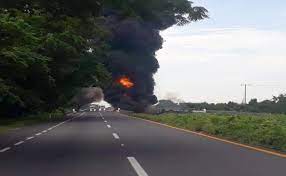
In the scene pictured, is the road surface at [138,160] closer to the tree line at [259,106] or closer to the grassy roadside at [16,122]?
the grassy roadside at [16,122]

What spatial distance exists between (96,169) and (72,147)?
21.4ft

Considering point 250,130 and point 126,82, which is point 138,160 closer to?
point 250,130

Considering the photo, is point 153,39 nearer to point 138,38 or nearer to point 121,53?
point 138,38

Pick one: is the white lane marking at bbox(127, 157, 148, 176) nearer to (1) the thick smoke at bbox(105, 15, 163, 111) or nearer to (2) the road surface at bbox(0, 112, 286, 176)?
(2) the road surface at bbox(0, 112, 286, 176)

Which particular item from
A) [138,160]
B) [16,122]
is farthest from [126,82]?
[138,160]

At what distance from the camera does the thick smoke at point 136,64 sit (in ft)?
217

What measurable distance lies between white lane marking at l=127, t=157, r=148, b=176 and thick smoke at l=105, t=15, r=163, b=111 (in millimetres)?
48213

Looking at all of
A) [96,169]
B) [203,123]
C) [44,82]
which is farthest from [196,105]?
[96,169]

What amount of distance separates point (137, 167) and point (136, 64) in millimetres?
59761

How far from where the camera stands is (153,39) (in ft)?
213

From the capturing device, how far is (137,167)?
12.5 metres

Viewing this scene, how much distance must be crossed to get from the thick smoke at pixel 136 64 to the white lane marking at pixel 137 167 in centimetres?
4821

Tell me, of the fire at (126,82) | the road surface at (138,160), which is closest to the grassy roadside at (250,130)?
the road surface at (138,160)

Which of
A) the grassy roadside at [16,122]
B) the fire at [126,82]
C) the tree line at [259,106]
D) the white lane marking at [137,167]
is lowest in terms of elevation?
the white lane marking at [137,167]
